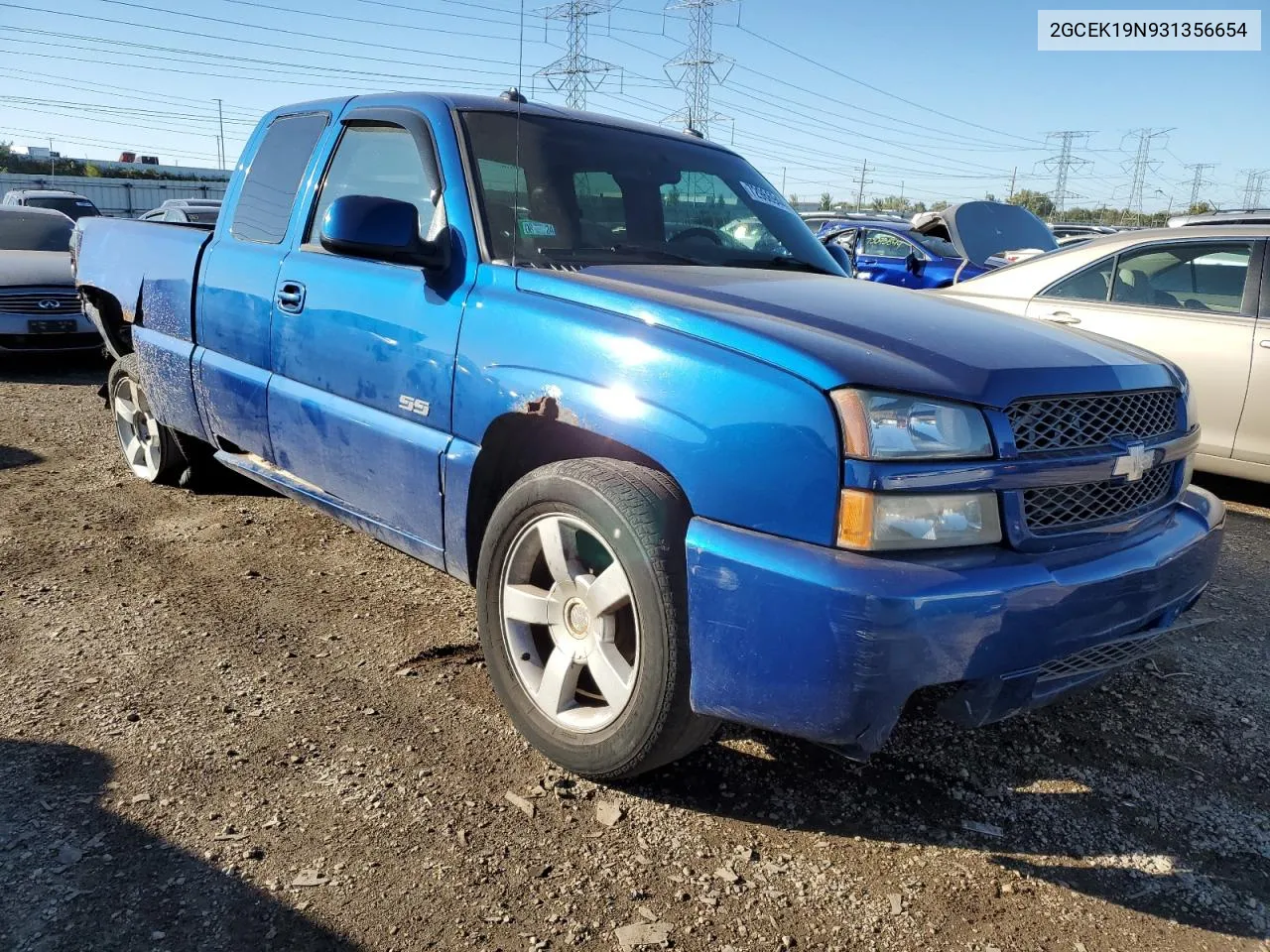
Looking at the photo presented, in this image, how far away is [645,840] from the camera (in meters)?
2.43

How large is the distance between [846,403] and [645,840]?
1.22 meters

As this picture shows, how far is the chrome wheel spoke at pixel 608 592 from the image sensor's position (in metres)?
2.45

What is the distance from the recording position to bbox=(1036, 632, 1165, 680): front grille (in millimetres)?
2314

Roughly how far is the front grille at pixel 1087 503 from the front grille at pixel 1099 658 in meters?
0.31

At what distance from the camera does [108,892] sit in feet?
7.04

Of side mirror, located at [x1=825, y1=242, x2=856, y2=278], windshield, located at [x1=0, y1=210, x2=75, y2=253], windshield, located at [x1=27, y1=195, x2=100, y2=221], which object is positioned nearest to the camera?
side mirror, located at [x1=825, y1=242, x2=856, y2=278]

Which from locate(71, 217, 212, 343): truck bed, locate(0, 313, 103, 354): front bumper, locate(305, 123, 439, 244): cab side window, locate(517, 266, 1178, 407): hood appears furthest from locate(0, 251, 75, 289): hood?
locate(517, 266, 1178, 407): hood

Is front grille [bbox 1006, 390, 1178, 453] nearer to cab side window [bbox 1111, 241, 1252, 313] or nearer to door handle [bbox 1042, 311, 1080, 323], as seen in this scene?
door handle [bbox 1042, 311, 1080, 323]

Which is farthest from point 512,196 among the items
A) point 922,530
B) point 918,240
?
point 918,240

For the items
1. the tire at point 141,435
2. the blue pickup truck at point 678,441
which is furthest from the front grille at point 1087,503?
the tire at point 141,435

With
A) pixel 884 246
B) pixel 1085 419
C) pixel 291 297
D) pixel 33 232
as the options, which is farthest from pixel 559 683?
pixel 884 246

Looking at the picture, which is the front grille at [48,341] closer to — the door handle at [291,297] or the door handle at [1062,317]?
the door handle at [291,297]

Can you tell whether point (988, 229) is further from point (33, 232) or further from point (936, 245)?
point (33, 232)

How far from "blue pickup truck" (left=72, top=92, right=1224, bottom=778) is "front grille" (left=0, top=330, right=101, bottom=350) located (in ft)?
21.0
